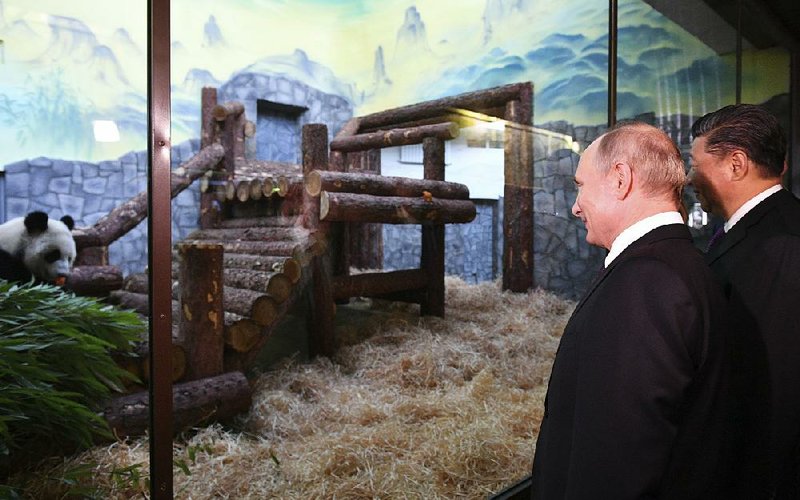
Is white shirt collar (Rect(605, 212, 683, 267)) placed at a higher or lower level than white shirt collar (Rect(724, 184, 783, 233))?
lower

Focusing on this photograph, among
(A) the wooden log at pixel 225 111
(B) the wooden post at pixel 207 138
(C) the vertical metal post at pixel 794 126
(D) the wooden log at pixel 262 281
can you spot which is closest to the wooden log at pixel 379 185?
(D) the wooden log at pixel 262 281

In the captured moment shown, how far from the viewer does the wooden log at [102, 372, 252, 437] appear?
2225 millimetres

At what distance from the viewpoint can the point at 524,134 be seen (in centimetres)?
334

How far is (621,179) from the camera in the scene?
1.06 meters

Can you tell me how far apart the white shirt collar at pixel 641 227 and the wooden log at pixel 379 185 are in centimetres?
205

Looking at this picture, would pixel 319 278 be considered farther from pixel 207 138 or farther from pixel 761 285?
pixel 761 285

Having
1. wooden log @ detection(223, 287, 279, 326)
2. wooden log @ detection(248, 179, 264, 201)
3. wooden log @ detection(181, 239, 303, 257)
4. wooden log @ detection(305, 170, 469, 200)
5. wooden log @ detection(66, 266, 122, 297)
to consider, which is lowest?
wooden log @ detection(223, 287, 279, 326)

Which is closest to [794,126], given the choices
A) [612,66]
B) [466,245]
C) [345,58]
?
[612,66]

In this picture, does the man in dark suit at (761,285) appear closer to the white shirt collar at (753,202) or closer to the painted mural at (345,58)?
Result: the white shirt collar at (753,202)

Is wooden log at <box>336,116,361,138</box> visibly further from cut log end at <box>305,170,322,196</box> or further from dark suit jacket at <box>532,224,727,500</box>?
dark suit jacket at <box>532,224,727,500</box>

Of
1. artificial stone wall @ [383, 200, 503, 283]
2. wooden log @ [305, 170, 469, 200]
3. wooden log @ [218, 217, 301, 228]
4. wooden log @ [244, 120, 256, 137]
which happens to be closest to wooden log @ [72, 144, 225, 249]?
wooden log @ [218, 217, 301, 228]

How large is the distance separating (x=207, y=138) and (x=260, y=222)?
0.69 meters

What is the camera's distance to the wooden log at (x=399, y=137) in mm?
3131

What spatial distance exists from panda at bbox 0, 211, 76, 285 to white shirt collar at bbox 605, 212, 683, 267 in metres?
2.84
